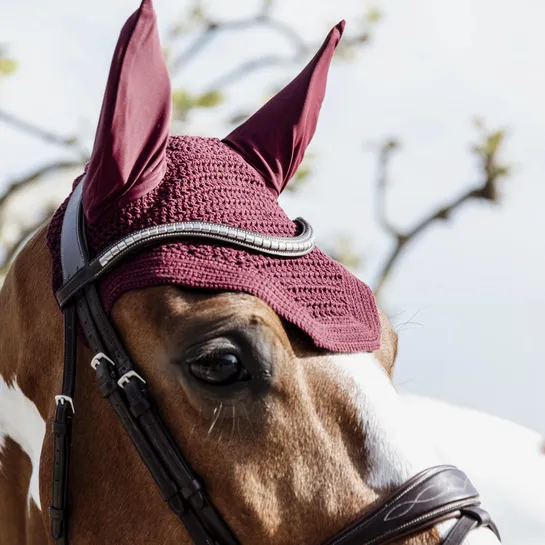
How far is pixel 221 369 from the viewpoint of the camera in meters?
2.07

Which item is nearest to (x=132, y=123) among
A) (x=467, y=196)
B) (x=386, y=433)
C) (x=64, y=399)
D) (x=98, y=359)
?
(x=98, y=359)

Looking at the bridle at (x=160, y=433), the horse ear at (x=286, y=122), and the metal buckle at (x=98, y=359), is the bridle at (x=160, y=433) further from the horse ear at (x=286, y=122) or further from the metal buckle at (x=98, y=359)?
the horse ear at (x=286, y=122)

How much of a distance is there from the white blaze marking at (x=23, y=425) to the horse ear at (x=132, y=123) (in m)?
0.72

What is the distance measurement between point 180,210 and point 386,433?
2.90 ft

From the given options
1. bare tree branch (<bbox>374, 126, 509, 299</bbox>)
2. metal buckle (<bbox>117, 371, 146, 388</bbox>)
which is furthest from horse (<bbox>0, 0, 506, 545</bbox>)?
bare tree branch (<bbox>374, 126, 509, 299</bbox>)

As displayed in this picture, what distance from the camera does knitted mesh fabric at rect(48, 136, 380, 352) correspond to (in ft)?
7.18

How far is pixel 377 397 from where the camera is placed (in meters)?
2.13

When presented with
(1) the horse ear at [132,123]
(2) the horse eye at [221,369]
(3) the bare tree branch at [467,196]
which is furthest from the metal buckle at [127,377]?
(3) the bare tree branch at [467,196]

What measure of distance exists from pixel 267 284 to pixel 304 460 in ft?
1.63

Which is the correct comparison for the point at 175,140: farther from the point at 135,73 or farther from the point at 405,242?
the point at 405,242

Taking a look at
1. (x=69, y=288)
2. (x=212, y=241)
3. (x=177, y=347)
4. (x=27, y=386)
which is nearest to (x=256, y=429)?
(x=177, y=347)

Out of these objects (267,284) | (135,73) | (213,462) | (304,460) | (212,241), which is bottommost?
(304,460)

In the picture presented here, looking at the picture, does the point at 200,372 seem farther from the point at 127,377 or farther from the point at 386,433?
the point at 386,433

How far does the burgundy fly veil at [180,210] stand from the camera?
2154 mm
